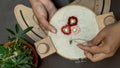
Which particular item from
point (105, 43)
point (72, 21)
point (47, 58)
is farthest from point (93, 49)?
point (47, 58)

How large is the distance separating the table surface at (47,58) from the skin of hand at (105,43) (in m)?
0.11

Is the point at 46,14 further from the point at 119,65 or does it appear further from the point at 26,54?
the point at 119,65

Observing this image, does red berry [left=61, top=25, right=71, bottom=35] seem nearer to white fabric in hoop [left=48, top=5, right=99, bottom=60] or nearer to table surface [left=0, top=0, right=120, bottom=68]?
white fabric in hoop [left=48, top=5, right=99, bottom=60]

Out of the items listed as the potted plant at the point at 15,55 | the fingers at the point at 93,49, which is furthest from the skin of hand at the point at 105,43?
the potted plant at the point at 15,55

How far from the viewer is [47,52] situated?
0.96m

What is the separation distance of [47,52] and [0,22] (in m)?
0.34

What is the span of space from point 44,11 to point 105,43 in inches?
10.8

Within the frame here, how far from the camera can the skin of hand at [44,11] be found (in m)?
0.95

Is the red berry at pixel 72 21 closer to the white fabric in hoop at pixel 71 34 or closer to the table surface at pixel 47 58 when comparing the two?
the white fabric in hoop at pixel 71 34

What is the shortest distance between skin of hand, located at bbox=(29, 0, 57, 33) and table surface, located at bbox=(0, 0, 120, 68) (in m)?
0.16

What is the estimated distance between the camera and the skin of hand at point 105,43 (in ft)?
2.87

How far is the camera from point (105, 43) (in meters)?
0.88

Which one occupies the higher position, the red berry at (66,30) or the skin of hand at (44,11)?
the skin of hand at (44,11)

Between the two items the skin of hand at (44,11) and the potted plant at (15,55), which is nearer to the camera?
the potted plant at (15,55)
